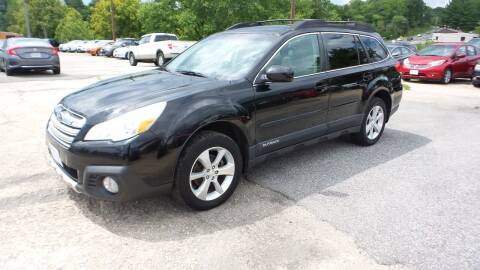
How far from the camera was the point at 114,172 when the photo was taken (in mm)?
3086

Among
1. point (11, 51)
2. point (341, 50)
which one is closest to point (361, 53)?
point (341, 50)

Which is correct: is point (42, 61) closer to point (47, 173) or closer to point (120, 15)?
point (47, 173)

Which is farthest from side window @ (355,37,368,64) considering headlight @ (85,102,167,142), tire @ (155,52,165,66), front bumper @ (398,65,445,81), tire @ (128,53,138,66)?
tire @ (128,53,138,66)

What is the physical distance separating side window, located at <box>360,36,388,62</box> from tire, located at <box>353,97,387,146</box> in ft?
1.98

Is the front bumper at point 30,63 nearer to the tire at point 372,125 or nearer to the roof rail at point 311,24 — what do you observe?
the roof rail at point 311,24

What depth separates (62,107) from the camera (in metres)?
3.78

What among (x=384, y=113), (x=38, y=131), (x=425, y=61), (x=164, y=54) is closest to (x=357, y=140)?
(x=384, y=113)

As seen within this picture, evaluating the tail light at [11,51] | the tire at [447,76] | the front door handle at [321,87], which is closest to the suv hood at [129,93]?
the front door handle at [321,87]

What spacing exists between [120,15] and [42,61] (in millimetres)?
41473

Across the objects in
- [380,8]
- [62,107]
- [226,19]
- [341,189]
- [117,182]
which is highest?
[380,8]

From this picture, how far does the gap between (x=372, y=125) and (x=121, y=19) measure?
52383 mm

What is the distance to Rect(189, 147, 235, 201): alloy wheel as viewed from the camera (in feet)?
11.6

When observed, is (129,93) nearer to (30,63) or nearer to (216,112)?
(216,112)

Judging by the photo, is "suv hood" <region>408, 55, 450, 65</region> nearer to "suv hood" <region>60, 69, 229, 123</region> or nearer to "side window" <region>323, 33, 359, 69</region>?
"side window" <region>323, 33, 359, 69</region>
